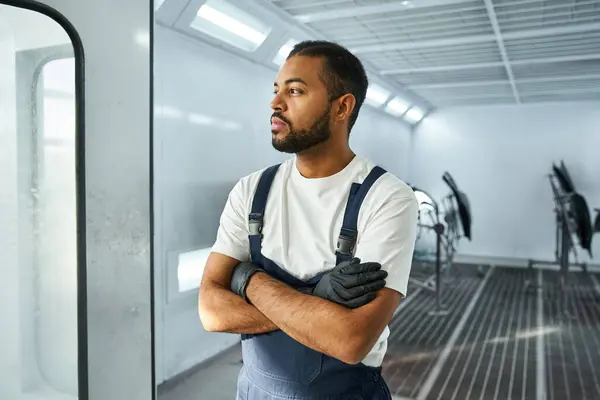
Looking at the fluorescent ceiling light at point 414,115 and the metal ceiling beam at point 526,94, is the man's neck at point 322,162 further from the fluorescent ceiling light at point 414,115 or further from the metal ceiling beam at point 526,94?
the fluorescent ceiling light at point 414,115

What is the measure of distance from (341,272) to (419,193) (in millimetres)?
5008

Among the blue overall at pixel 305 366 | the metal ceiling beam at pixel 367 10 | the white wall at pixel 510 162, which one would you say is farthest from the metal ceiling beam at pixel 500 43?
the blue overall at pixel 305 366

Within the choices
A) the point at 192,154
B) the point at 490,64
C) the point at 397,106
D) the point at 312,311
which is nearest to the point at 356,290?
the point at 312,311

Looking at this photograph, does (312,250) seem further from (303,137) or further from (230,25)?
(230,25)

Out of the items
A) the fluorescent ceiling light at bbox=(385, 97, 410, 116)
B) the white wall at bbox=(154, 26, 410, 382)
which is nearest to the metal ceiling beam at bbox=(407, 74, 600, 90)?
the fluorescent ceiling light at bbox=(385, 97, 410, 116)

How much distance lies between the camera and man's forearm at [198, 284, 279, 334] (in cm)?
153

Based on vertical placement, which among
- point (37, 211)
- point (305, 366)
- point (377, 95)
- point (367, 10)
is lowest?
point (305, 366)

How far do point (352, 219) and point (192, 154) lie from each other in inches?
96.0

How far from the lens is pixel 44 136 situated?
78.7 inches

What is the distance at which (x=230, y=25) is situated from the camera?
379 centimetres

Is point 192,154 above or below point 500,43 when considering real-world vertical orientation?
below

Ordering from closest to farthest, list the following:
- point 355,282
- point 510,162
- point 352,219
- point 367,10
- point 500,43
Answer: point 355,282, point 352,219, point 367,10, point 500,43, point 510,162

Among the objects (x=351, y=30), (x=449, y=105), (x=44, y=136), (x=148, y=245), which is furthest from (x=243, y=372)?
(x=449, y=105)

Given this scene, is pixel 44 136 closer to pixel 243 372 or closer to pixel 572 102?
pixel 243 372
